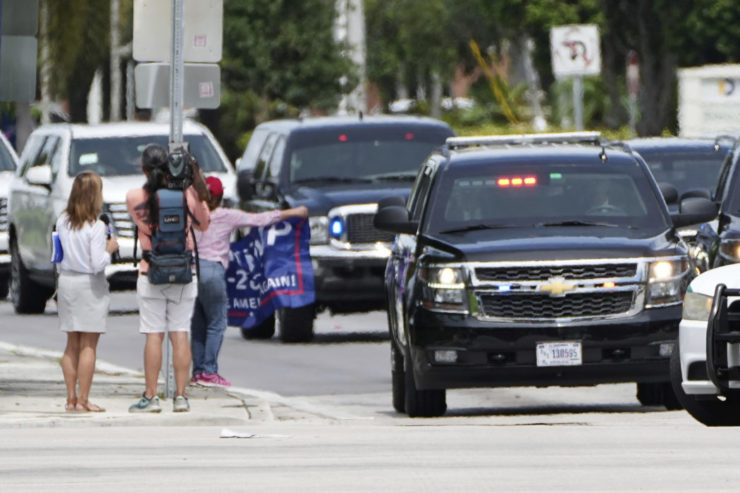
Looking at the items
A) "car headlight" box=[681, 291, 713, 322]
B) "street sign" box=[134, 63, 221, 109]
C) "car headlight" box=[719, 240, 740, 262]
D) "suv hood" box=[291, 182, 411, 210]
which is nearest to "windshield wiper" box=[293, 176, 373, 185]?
"suv hood" box=[291, 182, 411, 210]

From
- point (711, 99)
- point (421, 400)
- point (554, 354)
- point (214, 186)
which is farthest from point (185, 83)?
point (711, 99)

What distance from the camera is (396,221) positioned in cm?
1473

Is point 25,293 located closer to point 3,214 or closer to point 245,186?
point 3,214

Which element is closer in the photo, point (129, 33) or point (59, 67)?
point (59, 67)

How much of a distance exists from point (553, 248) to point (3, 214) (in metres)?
14.0

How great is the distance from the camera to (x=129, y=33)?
9169 cm

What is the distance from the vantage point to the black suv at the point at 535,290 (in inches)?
543

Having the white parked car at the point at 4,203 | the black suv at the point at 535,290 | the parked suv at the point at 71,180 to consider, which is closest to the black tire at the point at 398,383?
the black suv at the point at 535,290

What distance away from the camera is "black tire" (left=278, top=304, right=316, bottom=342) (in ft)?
69.6

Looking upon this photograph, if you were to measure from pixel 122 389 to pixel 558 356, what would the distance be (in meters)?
3.73

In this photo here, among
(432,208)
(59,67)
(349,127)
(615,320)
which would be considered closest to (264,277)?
(349,127)

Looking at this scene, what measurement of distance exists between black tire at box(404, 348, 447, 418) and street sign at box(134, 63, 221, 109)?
2819 mm

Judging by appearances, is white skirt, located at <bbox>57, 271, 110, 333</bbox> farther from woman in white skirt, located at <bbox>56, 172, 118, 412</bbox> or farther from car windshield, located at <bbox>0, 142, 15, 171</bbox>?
car windshield, located at <bbox>0, 142, 15, 171</bbox>

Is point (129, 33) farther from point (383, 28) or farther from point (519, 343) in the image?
point (519, 343)
